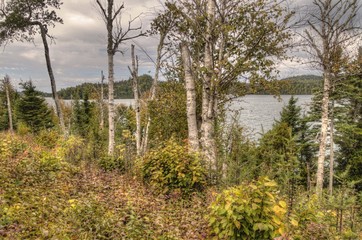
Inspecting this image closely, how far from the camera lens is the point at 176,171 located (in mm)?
7023

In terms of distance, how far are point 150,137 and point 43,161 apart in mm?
10207

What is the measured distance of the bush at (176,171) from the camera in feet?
22.7

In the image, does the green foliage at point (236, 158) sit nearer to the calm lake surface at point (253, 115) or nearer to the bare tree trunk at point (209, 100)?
the calm lake surface at point (253, 115)

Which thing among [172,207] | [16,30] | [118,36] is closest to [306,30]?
[118,36]

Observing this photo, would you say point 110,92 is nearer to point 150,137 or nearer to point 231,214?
point 150,137

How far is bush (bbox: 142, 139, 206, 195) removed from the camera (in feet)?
22.7

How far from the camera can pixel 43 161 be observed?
7.81 metres

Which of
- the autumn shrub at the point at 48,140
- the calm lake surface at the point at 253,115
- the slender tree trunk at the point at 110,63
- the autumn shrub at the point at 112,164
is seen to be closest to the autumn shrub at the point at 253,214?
the calm lake surface at the point at 253,115

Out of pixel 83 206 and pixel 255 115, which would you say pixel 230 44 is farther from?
pixel 255 115

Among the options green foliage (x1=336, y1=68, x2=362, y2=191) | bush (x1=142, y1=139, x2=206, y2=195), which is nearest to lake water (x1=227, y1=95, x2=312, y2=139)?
bush (x1=142, y1=139, x2=206, y2=195)

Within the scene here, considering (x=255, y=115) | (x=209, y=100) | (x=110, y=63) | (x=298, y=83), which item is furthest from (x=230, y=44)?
(x=255, y=115)

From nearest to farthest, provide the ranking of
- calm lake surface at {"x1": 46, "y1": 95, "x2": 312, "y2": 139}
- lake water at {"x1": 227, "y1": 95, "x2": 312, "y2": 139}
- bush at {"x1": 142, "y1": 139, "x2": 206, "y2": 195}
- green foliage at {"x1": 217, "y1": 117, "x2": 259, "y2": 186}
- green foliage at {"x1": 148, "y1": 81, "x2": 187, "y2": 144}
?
green foliage at {"x1": 217, "y1": 117, "x2": 259, "y2": 186}, bush at {"x1": 142, "y1": 139, "x2": 206, "y2": 195}, calm lake surface at {"x1": 46, "y1": 95, "x2": 312, "y2": 139}, lake water at {"x1": 227, "y1": 95, "x2": 312, "y2": 139}, green foliage at {"x1": 148, "y1": 81, "x2": 187, "y2": 144}

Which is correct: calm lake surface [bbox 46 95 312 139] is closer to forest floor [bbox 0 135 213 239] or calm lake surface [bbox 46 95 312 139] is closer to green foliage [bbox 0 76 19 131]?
forest floor [bbox 0 135 213 239]

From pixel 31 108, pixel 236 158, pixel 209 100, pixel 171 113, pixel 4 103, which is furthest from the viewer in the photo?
pixel 4 103
